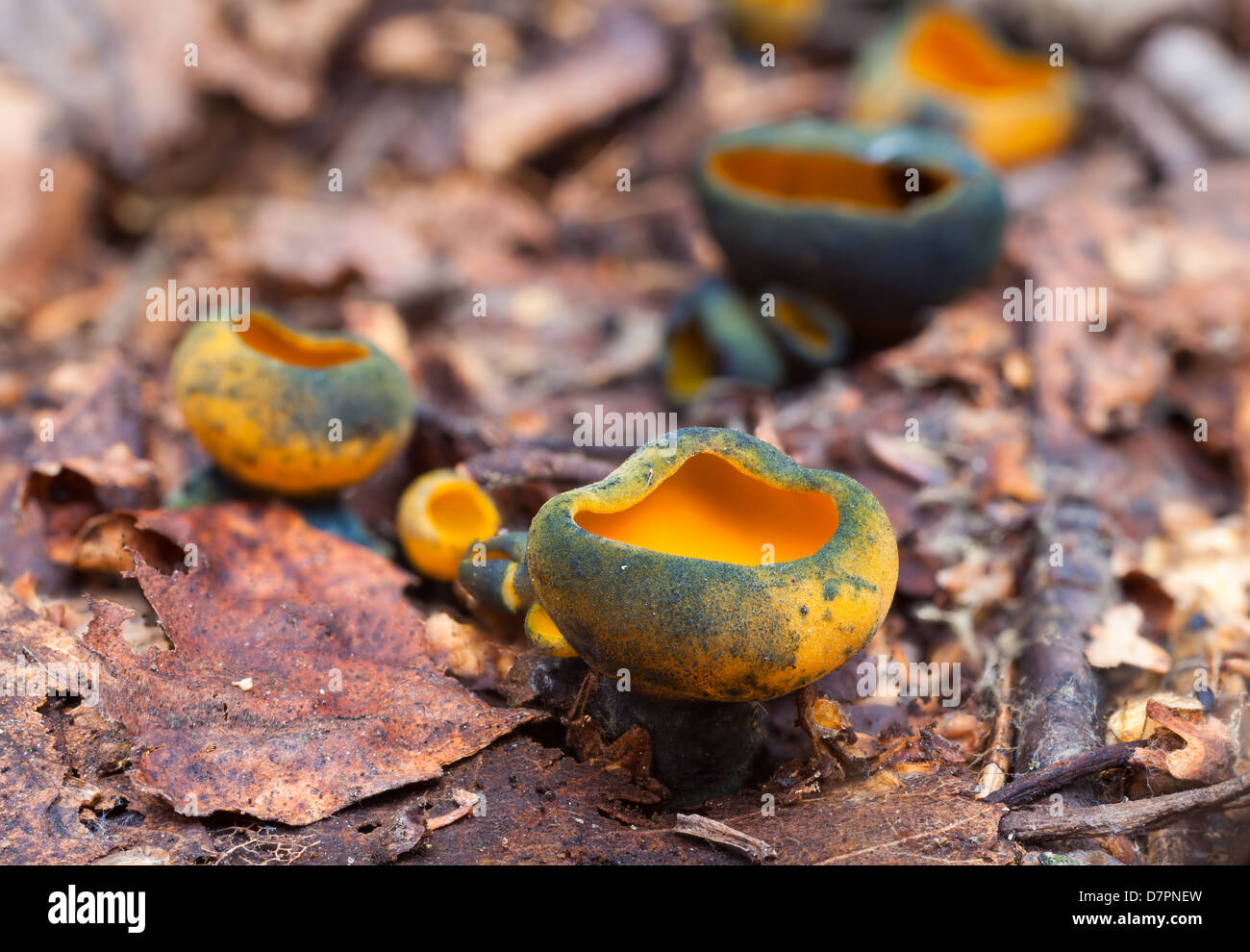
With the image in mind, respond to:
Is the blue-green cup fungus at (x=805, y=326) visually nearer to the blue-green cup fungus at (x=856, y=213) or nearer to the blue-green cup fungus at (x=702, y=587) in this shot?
the blue-green cup fungus at (x=856, y=213)

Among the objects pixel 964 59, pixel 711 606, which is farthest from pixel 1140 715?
pixel 964 59

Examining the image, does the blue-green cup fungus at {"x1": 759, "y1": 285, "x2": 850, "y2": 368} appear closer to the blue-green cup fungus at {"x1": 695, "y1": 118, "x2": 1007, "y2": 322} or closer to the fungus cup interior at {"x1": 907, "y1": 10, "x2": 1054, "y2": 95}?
the blue-green cup fungus at {"x1": 695, "y1": 118, "x2": 1007, "y2": 322}

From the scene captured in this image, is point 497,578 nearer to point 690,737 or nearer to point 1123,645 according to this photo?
point 690,737

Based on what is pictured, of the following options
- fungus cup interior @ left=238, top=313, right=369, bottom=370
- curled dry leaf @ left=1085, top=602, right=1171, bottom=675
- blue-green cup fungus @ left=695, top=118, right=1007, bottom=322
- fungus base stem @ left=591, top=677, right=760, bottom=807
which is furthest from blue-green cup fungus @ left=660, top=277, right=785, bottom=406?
fungus base stem @ left=591, top=677, right=760, bottom=807

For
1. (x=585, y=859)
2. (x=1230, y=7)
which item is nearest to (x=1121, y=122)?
(x=1230, y=7)

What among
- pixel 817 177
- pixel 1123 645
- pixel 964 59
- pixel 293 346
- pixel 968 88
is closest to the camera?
pixel 1123 645

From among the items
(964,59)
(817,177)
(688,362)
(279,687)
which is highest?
(964,59)

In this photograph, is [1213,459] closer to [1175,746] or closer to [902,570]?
[902,570]
